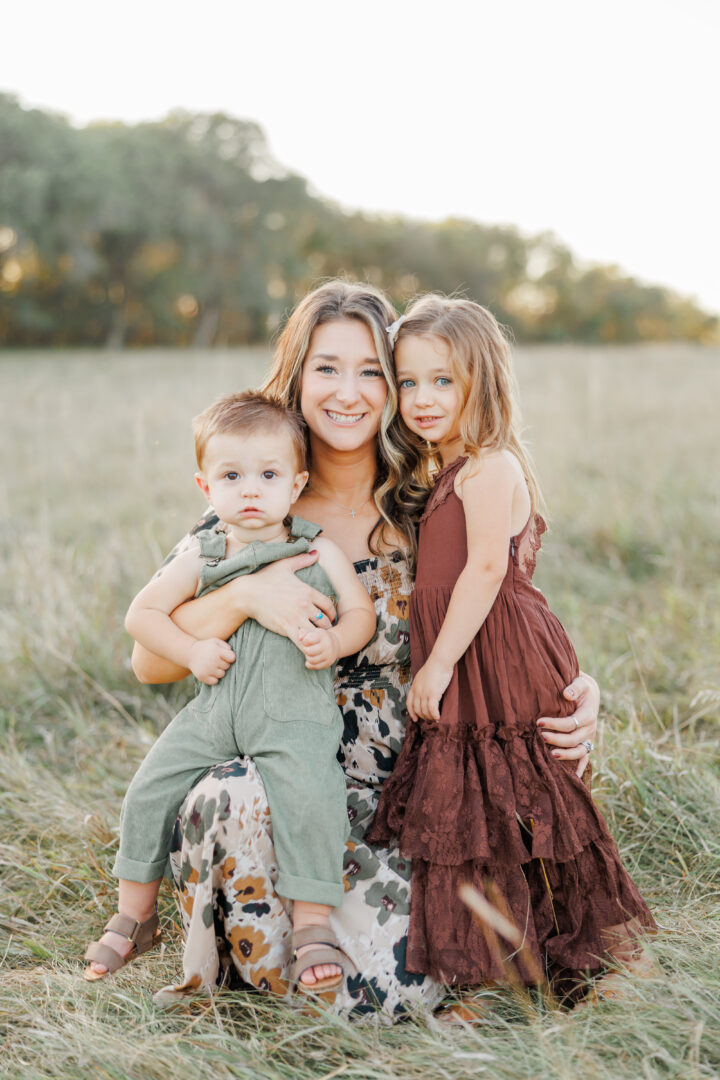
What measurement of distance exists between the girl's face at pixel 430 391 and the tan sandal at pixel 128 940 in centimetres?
132

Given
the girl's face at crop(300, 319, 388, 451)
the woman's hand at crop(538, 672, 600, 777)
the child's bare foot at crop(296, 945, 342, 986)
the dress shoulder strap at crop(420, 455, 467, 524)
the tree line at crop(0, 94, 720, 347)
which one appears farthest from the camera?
the tree line at crop(0, 94, 720, 347)

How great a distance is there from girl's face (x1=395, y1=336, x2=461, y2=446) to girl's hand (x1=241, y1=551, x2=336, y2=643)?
0.49 meters

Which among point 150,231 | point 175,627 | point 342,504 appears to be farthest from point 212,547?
point 150,231

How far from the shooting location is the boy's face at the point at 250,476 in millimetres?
1999

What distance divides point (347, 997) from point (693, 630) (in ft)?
8.10

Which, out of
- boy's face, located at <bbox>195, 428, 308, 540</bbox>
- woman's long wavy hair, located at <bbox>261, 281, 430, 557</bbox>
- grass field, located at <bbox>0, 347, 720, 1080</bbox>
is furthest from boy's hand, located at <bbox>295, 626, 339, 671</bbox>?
grass field, located at <bbox>0, 347, 720, 1080</bbox>

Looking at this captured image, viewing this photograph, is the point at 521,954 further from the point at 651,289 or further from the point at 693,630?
the point at 651,289

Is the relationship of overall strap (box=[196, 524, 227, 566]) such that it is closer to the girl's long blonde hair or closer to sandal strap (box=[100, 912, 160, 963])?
the girl's long blonde hair

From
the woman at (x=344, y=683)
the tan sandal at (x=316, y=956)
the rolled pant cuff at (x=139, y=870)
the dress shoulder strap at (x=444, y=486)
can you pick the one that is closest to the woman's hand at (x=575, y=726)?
the woman at (x=344, y=683)

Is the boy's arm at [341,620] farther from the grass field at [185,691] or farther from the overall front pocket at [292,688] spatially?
the grass field at [185,691]

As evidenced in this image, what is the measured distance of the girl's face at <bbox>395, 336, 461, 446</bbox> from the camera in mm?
2150

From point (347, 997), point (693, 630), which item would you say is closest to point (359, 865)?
point (347, 997)

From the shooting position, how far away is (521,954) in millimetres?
1884

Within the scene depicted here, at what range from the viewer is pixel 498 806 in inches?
74.4
